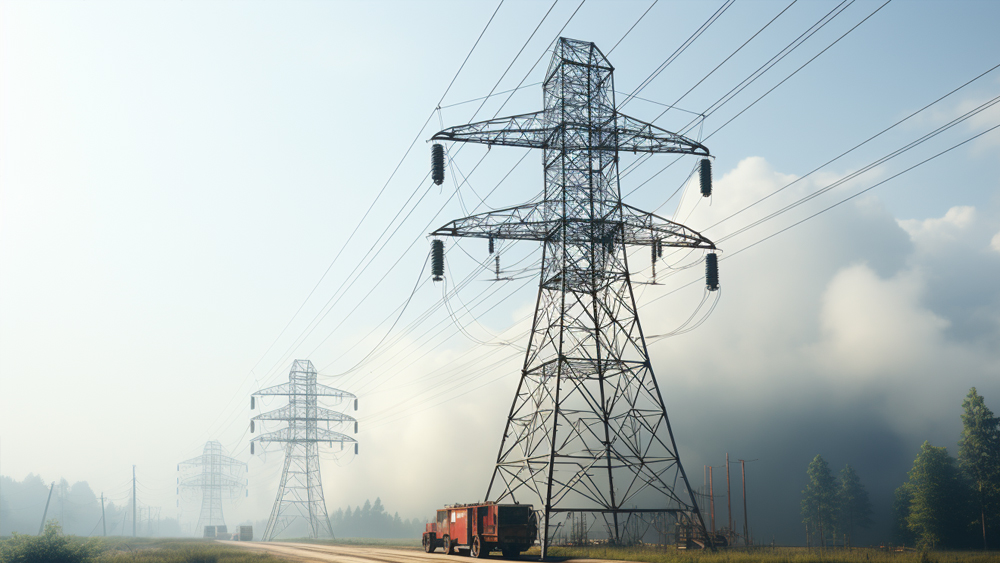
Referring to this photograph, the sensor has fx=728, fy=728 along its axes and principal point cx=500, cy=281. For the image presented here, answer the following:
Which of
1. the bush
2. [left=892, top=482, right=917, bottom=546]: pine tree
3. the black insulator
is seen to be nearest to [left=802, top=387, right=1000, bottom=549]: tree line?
[left=892, top=482, right=917, bottom=546]: pine tree

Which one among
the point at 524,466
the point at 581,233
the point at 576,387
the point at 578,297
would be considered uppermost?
the point at 581,233

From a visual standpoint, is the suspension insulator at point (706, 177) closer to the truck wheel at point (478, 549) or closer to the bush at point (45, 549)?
the truck wheel at point (478, 549)

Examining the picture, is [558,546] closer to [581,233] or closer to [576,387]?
[576,387]

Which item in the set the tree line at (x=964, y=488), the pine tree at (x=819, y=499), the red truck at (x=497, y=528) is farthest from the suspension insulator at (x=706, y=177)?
the pine tree at (x=819, y=499)

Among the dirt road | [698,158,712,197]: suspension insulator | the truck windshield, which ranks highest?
[698,158,712,197]: suspension insulator

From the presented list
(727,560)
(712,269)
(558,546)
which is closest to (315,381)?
(558,546)

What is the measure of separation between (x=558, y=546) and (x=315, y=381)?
186ft

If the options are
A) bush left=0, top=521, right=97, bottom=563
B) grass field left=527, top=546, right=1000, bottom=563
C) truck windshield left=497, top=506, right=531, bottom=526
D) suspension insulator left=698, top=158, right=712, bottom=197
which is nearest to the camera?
grass field left=527, top=546, right=1000, bottom=563

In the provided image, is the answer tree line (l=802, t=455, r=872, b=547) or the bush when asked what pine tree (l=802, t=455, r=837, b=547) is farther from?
the bush

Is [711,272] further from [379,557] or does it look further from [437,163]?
[379,557]

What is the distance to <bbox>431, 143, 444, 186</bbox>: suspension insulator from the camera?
3697 centimetres

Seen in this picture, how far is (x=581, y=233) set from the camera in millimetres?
39094

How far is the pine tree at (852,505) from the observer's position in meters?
114

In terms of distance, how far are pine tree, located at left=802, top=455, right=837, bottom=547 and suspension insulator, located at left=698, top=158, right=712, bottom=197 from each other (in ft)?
303
